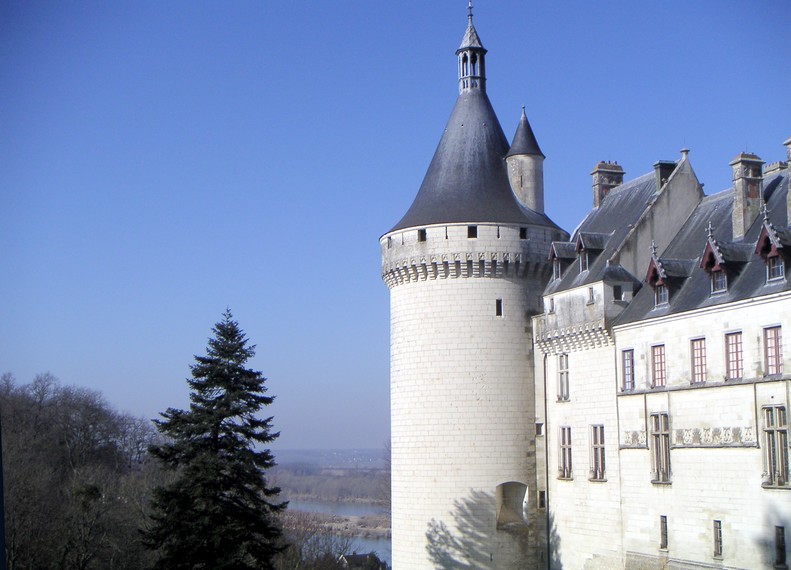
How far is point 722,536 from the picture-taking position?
24266 mm

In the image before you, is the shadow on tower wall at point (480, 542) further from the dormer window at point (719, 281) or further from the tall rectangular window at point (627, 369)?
the dormer window at point (719, 281)

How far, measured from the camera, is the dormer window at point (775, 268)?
23125 millimetres

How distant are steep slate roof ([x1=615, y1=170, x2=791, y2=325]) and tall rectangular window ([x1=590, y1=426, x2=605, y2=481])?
3.31 meters

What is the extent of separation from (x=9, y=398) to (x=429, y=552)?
44939 millimetres

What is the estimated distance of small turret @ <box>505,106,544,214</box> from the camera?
3416 cm

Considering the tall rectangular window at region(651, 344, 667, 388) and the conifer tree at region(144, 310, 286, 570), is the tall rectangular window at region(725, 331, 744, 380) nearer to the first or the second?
the tall rectangular window at region(651, 344, 667, 388)

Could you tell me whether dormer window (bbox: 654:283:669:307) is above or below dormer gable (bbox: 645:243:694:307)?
below

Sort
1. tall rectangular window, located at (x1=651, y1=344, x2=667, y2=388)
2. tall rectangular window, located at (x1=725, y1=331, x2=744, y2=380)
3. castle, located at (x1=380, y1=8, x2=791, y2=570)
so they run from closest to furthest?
1. tall rectangular window, located at (x1=725, y1=331, x2=744, y2=380)
2. castle, located at (x1=380, y1=8, x2=791, y2=570)
3. tall rectangular window, located at (x1=651, y1=344, x2=667, y2=388)

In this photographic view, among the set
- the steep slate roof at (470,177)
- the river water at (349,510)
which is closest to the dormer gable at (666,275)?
the steep slate roof at (470,177)

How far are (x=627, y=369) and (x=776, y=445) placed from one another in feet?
20.1

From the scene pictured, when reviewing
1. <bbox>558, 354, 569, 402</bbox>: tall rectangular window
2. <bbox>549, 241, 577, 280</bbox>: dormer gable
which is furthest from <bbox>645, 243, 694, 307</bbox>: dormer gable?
<bbox>549, 241, 577, 280</bbox>: dormer gable

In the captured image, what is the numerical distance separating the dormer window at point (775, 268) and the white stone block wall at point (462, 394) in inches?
409

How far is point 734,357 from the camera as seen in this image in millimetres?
24094

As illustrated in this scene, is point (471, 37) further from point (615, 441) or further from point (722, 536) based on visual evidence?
point (722, 536)
